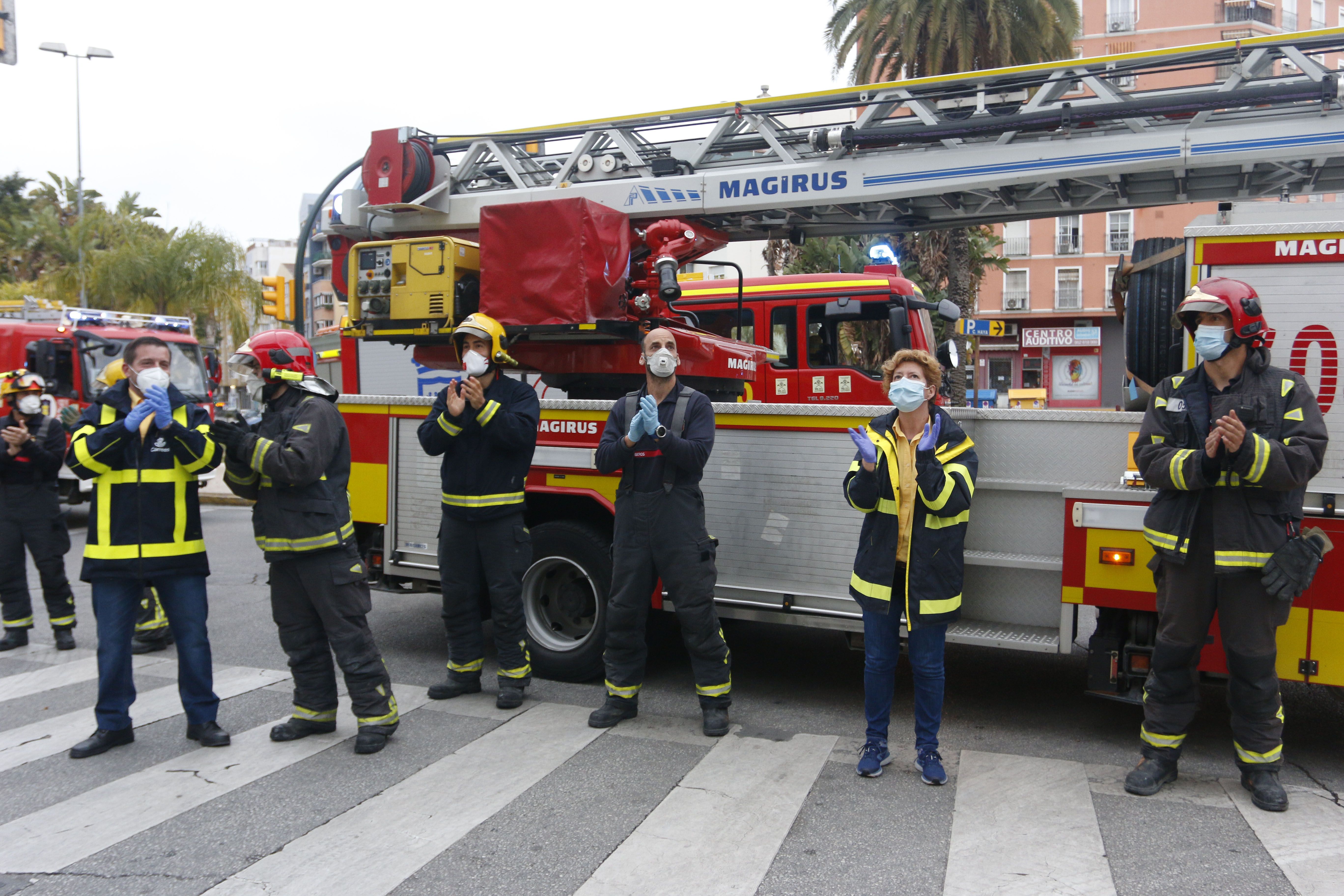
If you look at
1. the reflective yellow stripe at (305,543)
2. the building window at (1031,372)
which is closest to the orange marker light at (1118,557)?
the reflective yellow stripe at (305,543)

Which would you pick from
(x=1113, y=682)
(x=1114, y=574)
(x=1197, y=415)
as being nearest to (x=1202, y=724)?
(x=1113, y=682)

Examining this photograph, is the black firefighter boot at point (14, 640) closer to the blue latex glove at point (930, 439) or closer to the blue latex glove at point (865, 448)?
the blue latex glove at point (865, 448)

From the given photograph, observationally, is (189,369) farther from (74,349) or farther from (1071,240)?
(1071,240)

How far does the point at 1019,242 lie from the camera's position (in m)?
43.5

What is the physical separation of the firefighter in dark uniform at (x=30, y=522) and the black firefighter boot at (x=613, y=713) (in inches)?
169

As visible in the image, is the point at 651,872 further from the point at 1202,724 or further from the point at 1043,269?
the point at 1043,269

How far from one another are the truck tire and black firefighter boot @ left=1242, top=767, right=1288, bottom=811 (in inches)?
72.3

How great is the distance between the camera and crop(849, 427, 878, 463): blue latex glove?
14.3 feet

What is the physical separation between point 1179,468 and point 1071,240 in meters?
42.5

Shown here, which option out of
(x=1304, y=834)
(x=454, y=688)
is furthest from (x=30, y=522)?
(x=1304, y=834)

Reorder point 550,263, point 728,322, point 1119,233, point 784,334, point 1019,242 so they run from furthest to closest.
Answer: point 1019,242 → point 1119,233 → point 728,322 → point 784,334 → point 550,263

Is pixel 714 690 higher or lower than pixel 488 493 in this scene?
lower

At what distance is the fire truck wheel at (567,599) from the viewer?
5938mm

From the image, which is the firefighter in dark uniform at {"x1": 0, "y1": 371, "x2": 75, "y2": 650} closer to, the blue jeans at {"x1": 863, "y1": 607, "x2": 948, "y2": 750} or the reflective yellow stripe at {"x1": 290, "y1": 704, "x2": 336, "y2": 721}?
the reflective yellow stripe at {"x1": 290, "y1": 704, "x2": 336, "y2": 721}
